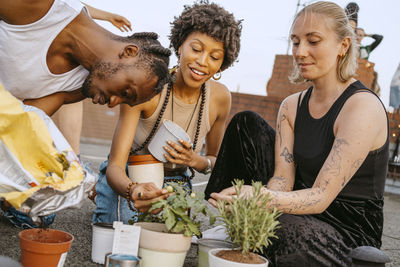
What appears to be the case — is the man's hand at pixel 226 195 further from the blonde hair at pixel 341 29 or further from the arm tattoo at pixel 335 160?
the blonde hair at pixel 341 29

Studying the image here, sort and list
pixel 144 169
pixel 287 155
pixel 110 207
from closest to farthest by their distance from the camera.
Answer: pixel 144 169 < pixel 287 155 < pixel 110 207

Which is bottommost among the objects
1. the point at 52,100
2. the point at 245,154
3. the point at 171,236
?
the point at 171,236

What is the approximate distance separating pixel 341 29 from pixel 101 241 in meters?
1.53

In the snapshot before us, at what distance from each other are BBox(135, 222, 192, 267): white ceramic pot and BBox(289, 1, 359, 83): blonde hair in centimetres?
118

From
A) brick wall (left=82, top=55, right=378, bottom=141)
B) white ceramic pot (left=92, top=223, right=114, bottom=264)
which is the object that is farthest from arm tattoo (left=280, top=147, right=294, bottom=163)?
brick wall (left=82, top=55, right=378, bottom=141)

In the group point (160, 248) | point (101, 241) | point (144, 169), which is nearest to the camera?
point (160, 248)

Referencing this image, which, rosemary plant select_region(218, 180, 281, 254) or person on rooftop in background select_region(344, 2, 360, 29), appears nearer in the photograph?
rosemary plant select_region(218, 180, 281, 254)

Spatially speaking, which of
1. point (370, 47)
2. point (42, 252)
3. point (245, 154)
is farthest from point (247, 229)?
point (370, 47)

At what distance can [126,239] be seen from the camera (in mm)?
1642

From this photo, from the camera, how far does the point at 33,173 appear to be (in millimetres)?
→ 1415

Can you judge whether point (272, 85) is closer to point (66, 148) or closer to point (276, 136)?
point (276, 136)

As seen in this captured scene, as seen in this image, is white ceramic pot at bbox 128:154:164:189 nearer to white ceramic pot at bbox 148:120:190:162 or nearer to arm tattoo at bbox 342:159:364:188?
white ceramic pot at bbox 148:120:190:162

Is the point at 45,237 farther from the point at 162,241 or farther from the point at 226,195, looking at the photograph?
the point at 226,195

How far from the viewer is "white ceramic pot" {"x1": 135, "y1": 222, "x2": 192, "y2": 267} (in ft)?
5.45
